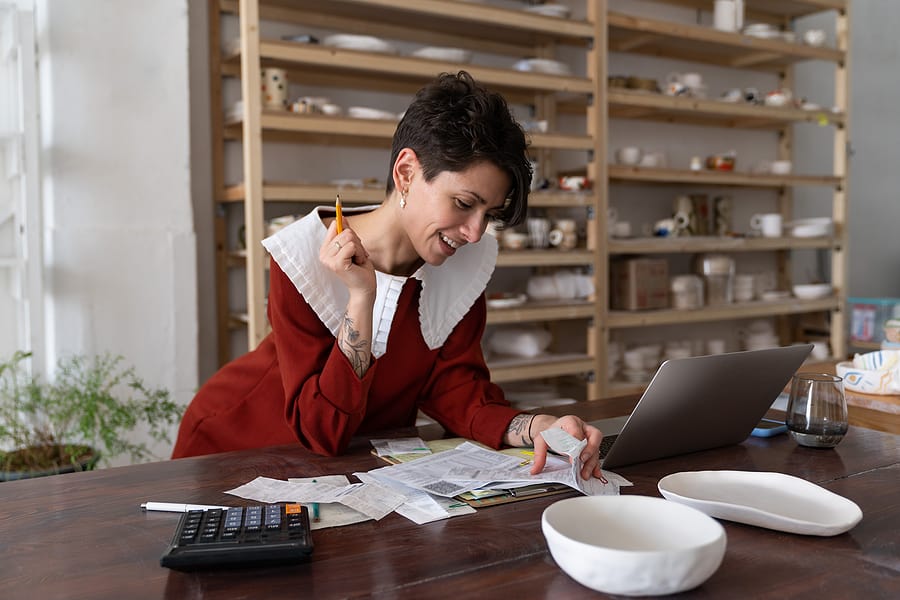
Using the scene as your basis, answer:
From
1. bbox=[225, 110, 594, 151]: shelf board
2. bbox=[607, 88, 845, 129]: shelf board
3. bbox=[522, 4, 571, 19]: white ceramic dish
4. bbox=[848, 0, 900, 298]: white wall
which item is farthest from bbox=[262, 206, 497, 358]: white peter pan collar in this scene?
bbox=[848, 0, 900, 298]: white wall

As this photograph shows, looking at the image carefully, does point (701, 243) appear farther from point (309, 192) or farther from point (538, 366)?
point (309, 192)

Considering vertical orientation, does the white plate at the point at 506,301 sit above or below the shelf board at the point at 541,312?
above

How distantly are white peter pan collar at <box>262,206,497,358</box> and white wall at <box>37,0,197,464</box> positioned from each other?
1.33 metres

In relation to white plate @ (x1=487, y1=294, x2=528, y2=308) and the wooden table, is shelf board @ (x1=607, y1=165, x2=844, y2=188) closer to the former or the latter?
white plate @ (x1=487, y1=294, x2=528, y2=308)

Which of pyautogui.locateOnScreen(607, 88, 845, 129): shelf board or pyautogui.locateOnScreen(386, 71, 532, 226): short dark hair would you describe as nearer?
pyautogui.locateOnScreen(386, 71, 532, 226): short dark hair

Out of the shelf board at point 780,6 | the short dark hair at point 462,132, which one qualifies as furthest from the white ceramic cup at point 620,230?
the short dark hair at point 462,132

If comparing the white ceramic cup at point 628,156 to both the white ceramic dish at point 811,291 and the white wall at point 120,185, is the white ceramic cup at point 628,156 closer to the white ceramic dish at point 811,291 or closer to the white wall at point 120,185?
the white ceramic dish at point 811,291

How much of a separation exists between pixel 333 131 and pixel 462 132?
5.18 feet

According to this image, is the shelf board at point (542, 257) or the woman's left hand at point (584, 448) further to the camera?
the shelf board at point (542, 257)

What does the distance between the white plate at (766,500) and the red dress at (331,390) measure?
1.37 feet

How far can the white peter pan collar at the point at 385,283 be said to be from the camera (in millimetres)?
1472

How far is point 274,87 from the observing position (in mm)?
2793

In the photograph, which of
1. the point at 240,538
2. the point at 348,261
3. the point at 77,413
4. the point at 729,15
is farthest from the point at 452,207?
the point at 729,15

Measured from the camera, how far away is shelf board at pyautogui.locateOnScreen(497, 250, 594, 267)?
3.28 meters
